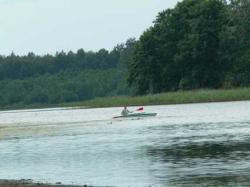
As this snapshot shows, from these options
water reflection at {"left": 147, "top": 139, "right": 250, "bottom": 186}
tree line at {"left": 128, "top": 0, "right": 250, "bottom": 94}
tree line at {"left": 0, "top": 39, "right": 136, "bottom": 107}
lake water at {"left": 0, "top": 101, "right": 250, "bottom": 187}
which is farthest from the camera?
tree line at {"left": 0, "top": 39, "right": 136, "bottom": 107}

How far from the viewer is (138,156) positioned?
3272 centimetres

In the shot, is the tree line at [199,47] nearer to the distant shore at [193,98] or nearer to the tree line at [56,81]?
the distant shore at [193,98]

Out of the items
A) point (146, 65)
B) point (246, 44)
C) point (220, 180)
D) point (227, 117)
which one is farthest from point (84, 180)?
point (146, 65)

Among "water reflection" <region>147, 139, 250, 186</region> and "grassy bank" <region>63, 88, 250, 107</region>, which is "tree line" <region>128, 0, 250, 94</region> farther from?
"water reflection" <region>147, 139, 250, 186</region>

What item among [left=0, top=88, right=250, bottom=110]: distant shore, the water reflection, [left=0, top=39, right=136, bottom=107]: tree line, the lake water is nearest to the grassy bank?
[left=0, top=88, right=250, bottom=110]: distant shore

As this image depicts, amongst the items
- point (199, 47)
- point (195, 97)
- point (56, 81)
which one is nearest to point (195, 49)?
point (199, 47)

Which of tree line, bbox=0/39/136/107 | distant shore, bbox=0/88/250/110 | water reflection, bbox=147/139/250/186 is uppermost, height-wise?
tree line, bbox=0/39/136/107

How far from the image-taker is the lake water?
2538 centimetres

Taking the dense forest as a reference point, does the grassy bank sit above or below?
below

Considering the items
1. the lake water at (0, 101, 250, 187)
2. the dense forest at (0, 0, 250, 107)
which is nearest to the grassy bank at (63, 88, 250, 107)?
the dense forest at (0, 0, 250, 107)

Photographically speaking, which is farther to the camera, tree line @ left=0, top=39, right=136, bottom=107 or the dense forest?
tree line @ left=0, top=39, right=136, bottom=107

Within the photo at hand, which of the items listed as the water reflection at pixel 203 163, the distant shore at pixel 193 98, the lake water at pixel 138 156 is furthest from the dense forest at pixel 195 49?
the water reflection at pixel 203 163

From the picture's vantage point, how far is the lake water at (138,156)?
2538 cm

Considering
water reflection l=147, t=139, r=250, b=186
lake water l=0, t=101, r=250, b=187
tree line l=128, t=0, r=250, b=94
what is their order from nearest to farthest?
water reflection l=147, t=139, r=250, b=186 < lake water l=0, t=101, r=250, b=187 < tree line l=128, t=0, r=250, b=94
